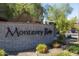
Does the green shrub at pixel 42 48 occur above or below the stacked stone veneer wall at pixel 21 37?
below

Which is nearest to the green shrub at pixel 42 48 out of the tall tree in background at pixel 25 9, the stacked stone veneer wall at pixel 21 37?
the stacked stone veneer wall at pixel 21 37

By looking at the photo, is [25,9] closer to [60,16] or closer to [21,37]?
[21,37]

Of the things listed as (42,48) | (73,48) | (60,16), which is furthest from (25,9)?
(73,48)

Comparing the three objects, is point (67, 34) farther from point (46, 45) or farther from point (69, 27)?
point (46, 45)

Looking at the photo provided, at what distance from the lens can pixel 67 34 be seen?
4.02 meters

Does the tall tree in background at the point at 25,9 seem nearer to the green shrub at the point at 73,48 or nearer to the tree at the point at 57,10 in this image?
the tree at the point at 57,10

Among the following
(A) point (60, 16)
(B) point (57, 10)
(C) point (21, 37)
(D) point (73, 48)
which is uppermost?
(B) point (57, 10)

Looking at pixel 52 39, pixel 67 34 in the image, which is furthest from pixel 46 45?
pixel 67 34

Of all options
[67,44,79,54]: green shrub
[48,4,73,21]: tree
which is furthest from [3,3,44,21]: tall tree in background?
[67,44,79,54]: green shrub

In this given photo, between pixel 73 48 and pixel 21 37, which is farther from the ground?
pixel 21 37

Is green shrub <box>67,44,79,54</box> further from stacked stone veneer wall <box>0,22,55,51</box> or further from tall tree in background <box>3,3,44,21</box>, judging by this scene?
tall tree in background <box>3,3,44,21</box>

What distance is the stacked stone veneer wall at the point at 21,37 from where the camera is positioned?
392 cm

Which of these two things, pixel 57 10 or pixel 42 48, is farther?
pixel 57 10

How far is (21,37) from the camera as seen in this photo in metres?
3.98
